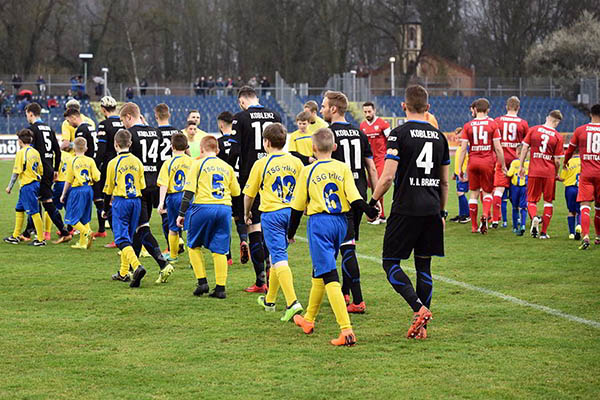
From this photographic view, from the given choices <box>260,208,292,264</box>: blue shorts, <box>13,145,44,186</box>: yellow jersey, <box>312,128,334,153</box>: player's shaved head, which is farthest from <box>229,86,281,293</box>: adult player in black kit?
<box>13,145,44,186</box>: yellow jersey

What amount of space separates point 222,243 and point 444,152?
274 cm

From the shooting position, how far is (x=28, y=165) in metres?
13.8

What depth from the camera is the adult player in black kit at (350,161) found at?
8.66m

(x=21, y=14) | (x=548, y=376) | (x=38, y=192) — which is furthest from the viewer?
(x=21, y=14)

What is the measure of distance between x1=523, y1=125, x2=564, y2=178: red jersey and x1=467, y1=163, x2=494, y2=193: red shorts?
878mm

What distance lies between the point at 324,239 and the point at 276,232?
0.98m

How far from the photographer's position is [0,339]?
7.63m

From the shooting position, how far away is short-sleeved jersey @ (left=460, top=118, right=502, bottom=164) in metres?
14.4

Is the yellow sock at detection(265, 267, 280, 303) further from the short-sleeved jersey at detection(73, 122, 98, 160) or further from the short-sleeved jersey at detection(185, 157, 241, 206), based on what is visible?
the short-sleeved jersey at detection(73, 122, 98, 160)

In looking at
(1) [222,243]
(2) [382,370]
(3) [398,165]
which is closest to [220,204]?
(1) [222,243]

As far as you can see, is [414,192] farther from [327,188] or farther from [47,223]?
[47,223]

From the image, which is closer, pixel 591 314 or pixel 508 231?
pixel 591 314

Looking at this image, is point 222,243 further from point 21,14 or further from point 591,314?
point 21,14

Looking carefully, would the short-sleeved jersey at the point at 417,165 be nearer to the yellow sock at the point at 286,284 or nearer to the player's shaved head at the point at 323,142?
the player's shaved head at the point at 323,142
